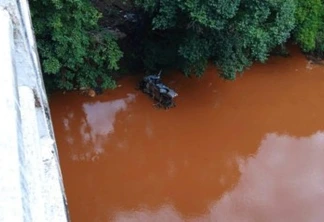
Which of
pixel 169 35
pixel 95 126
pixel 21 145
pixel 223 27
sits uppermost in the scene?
pixel 21 145

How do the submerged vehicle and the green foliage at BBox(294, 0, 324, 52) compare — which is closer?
the submerged vehicle

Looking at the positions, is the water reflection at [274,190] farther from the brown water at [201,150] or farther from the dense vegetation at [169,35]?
the dense vegetation at [169,35]

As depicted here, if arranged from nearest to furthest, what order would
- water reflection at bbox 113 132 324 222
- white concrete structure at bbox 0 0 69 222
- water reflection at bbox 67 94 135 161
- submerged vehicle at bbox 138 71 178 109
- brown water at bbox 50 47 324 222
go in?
white concrete structure at bbox 0 0 69 222 < water reflection at bbox 113 132 324 222 < brown water at bbox 50 47 324 222 < water reflection at bbox 67 94 135 161 < submerged vehicle at bbox 138 71 178 109

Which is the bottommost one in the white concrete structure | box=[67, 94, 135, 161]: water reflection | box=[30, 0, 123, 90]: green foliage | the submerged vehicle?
box=[67, 94, 135, 161]: water reflection

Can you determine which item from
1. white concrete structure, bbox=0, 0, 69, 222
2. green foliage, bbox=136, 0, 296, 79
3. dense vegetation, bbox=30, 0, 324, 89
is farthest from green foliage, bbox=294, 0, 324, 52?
white concrete structure, bbox=0, 0, 69, 222

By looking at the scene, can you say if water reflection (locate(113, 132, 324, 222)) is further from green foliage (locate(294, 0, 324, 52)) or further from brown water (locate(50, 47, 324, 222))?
green foliage (locate(294, 0, 324, 52))

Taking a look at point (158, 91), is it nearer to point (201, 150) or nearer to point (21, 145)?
point (201, 150)

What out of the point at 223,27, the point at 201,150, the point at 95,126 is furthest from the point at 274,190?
the point at 95,126
